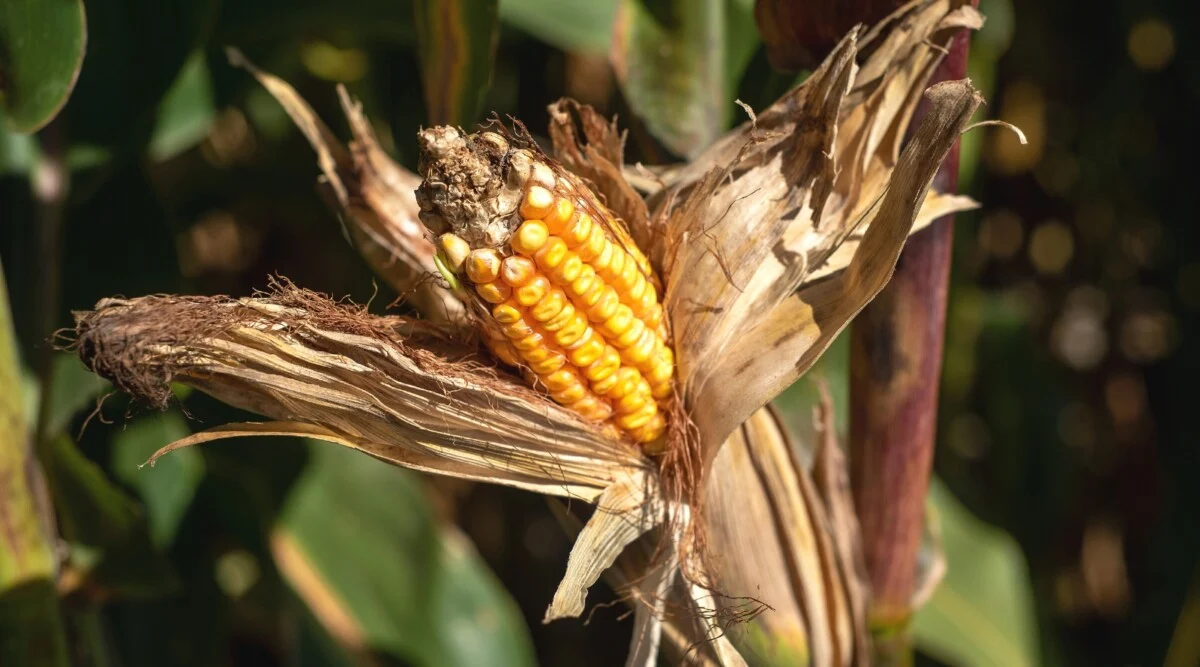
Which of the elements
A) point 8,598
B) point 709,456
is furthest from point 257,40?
Result: point 709,456

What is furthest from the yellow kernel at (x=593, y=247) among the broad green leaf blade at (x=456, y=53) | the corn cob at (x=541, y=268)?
the broad green leaf blade at (x=456, y=53)

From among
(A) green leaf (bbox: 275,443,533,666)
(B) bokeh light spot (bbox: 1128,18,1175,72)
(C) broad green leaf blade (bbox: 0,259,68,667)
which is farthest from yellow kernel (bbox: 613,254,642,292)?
(B) bokeh light spot (bbox: 1128,18,1175,72)

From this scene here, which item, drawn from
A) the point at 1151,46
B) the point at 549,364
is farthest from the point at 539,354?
the point at 1151,46

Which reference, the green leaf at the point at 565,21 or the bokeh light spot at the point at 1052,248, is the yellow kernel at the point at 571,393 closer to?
the green leaf at the point at 565,21

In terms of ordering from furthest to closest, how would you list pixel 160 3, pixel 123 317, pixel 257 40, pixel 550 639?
pixel 550 639
pixel 257 40
pixel 160 3
pixel 123 317

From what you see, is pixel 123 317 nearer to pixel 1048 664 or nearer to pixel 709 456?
pixel 709 456
